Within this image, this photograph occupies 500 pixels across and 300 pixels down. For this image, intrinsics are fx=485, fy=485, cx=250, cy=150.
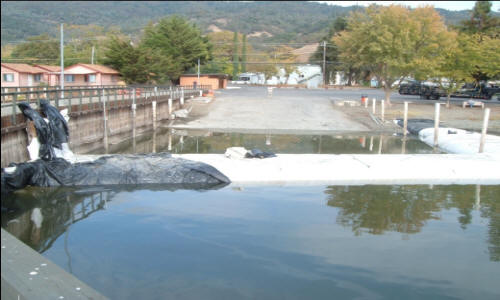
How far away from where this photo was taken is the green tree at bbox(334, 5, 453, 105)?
37.7m

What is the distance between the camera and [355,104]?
40906 mm

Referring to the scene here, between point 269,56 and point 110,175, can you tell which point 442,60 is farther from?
point 269,56

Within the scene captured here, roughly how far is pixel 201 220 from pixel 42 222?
320 cm

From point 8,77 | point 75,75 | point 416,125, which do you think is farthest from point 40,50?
point 416,125

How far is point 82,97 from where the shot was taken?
19703 mm

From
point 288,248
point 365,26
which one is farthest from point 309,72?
point 288,248

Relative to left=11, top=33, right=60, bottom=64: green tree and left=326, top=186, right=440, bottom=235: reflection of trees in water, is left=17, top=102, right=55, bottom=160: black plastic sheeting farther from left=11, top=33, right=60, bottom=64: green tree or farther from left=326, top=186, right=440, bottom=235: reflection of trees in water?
left=11, top=33, right=60, bottom=64: green tree

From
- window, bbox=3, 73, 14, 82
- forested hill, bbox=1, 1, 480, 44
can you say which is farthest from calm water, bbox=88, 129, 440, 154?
window, bbox=3, 73, 14, 82

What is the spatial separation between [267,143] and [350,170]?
33.7 ft

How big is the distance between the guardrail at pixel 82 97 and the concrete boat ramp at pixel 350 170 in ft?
16.8

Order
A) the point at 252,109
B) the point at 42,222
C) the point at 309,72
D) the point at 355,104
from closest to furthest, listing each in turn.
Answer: the point at 42,222 → the point at 252,109 → the point at 355,104 → the point at 309,72

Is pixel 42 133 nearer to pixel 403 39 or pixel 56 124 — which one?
pixel 56 124

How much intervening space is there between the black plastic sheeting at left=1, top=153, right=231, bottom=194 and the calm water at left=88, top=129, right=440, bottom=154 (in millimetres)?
7688

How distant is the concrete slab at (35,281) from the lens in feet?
16.8
